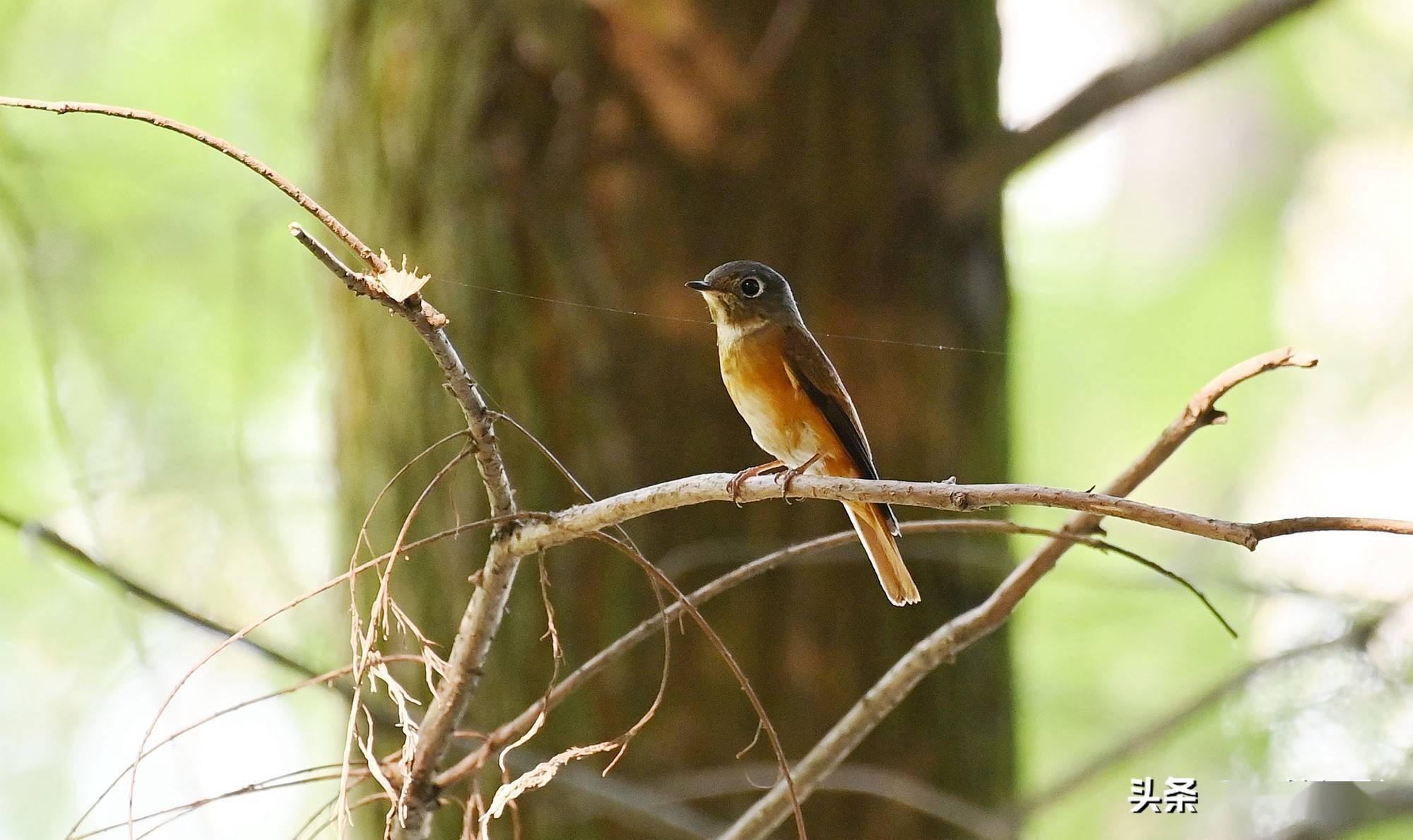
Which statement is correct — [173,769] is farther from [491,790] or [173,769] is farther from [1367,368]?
[1367,368]

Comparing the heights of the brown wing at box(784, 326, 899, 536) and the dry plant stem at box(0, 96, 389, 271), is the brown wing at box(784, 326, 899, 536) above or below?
above

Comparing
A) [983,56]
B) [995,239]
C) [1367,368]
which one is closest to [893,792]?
[995,239]

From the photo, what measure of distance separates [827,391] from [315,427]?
3.80ft

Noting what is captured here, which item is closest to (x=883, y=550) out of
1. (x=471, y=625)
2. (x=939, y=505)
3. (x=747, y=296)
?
(x=747, y=296)

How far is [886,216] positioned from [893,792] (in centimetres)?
104

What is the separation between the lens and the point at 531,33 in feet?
6.83

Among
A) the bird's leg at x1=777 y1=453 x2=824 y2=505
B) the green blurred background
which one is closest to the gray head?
the bird's leg at x1=777 y1=453 x2=824 y2=505

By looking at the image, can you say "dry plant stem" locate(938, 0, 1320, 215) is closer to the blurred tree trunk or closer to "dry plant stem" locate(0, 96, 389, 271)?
the blurred tree trunk

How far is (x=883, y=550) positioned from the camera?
166 cm

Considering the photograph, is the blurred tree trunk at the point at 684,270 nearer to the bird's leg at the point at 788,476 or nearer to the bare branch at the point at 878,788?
the bare branch at the point at 878,788

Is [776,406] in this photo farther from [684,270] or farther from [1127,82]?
[1127,82]

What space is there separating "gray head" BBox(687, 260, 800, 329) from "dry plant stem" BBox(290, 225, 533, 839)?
0.77 m

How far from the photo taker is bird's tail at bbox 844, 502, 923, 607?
1.54m

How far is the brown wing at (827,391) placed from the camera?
174 centimetres
